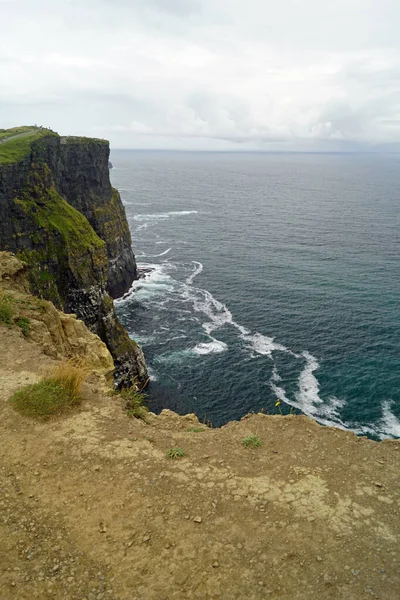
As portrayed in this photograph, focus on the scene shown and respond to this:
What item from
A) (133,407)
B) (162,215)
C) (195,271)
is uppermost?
(133,407)

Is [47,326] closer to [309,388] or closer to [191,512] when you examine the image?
[191,512]

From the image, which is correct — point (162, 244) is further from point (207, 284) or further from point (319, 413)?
point (319, 413)

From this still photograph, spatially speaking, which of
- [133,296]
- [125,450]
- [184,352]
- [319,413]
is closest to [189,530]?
[125,450]

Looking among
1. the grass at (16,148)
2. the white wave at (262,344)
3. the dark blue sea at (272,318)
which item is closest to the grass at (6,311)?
the dark blue sea at (272,318)

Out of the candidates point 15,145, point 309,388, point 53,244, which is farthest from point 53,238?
point 309,388

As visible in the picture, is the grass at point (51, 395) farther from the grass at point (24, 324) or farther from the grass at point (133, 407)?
the grass at point (24, 324)

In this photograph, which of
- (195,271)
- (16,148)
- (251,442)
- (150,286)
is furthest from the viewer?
(195,271)
